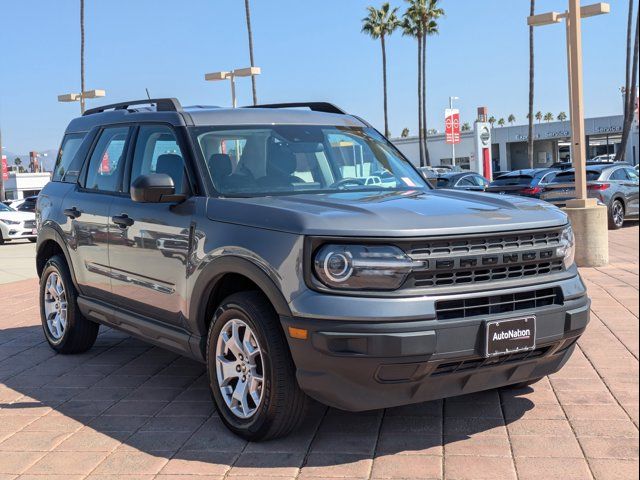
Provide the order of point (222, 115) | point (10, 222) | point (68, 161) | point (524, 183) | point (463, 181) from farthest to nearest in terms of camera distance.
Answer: point (463, 181), point (10, 222), point (524, 183), point (68, 161), point (222, 115)

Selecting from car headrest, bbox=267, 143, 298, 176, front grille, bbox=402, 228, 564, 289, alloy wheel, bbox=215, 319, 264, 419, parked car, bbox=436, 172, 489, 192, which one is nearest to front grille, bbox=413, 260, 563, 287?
front grille, bbox=402, 228, 564, 289

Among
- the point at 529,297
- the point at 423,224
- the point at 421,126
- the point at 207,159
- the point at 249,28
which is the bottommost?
the point at 529,297

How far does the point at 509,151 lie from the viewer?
71.4m

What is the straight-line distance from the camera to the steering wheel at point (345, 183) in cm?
511

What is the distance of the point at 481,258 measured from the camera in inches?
157

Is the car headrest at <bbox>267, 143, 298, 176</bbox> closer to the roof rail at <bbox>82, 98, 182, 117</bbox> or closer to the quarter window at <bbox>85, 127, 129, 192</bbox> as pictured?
the roof rail at <bbox>82, 98, 182, 117</bbox>

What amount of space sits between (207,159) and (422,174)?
163 cm

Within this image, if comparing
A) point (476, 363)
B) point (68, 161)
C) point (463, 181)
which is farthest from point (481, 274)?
point (463, 181)

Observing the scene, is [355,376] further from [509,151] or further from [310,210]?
[509,151]

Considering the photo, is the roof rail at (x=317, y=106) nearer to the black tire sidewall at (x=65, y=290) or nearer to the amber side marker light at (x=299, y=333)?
the black tire sidewall at (x=65, y=290)

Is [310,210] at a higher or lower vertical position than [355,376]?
higher

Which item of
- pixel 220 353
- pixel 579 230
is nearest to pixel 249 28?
pixel 579 230

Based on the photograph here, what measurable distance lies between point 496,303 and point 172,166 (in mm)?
2286

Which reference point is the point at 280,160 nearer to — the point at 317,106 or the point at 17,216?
the point at 317,106
